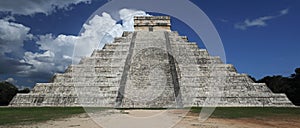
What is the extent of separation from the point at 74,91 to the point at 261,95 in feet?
35.9

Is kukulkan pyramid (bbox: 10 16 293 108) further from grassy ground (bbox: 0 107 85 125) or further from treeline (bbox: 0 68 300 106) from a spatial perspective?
treeline (bbox: 0 68 300 106)

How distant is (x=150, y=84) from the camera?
1772cm

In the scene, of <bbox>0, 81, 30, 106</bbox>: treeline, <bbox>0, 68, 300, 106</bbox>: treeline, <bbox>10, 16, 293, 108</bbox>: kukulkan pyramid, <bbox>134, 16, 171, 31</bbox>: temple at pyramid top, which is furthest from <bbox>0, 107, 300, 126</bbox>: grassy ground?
<bbox>134, 16, 171, 31</bbox>: temple at pyramid top

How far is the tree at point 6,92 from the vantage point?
2786cm

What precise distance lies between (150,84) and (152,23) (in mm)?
16591

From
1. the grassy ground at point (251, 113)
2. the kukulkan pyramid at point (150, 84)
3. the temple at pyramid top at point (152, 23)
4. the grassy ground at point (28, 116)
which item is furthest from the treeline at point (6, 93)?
the grassy ground at point (251, 113)

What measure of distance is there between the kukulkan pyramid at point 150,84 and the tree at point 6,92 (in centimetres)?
1134

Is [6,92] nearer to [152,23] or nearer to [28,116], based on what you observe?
[152,23]

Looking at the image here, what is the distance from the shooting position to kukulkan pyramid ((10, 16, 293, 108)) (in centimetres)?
1670

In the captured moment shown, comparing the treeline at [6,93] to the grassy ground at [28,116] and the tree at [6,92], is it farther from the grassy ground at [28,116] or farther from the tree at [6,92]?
the grassy ground at [28,116]

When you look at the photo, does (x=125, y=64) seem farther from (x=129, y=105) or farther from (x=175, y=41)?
(x=175, y=41)

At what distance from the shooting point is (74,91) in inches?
695

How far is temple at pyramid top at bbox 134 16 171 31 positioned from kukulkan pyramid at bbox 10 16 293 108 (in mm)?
10216

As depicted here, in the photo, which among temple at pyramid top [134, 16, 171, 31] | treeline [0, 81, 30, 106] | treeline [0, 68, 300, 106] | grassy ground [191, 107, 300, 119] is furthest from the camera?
temple at pyramid top [134, 16, 171, 31]
